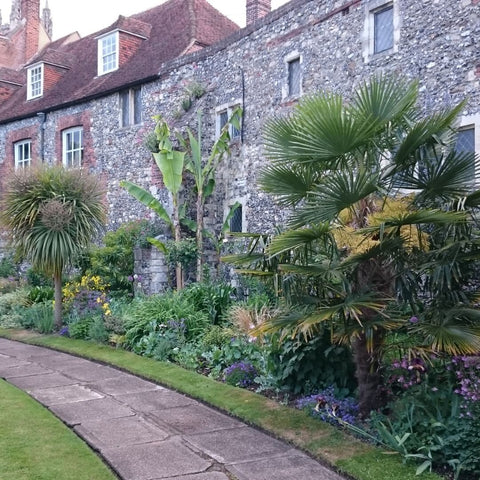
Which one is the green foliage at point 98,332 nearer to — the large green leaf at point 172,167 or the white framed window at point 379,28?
the large green leaf at point 172,167

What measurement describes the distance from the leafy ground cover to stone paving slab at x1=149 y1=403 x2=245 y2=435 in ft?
3.38

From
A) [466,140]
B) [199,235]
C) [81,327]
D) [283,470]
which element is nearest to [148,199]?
[199,235]

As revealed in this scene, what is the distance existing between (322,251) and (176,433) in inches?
92.4

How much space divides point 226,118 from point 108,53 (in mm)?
6978

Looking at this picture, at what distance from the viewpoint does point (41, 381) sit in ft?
27.0

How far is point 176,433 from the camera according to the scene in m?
6.03

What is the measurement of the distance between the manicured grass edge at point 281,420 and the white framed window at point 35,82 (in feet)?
51.9

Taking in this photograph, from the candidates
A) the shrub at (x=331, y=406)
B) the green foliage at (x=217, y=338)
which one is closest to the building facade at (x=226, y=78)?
the green foliage at (x=217, y=338)

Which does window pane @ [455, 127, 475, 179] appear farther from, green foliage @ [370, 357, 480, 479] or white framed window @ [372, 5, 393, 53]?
green foliage @ [370, 357, 480, 479]

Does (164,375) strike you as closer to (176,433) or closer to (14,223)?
(176,433)

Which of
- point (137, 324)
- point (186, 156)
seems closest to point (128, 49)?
point (186, 156)

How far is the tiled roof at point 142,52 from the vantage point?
18750mm

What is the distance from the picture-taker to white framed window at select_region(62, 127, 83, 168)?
67.3 ft

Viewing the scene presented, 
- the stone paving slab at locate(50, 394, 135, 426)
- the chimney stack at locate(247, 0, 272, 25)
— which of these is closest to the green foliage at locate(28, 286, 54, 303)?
the stone paving slab at locate(50, 394, 135, 426)
